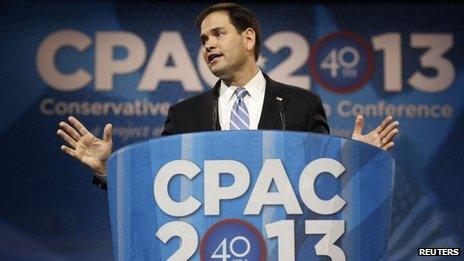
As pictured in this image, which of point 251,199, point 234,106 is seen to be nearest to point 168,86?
point 234,106

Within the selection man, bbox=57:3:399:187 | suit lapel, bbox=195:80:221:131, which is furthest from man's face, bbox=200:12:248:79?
suit lapel, bbox=195:80:221:131

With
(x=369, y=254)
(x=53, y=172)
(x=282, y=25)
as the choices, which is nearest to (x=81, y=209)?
(x=53, y=172)

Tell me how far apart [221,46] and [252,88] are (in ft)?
0.54

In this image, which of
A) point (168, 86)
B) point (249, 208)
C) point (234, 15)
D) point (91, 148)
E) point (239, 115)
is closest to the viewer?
point (249, 208)

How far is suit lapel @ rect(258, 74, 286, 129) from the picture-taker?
250 centimetres

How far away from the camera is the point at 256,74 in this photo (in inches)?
108

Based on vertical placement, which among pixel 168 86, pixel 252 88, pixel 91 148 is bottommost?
pixel 91 148

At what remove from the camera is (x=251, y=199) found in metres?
1.84

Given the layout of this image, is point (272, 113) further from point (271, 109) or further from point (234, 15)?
point (234, 15)

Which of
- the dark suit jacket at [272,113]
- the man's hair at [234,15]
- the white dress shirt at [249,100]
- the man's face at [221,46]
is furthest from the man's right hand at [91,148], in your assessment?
the man's hair at [234,15]

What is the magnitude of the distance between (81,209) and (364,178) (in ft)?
9.27

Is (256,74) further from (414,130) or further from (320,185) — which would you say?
(414,130)

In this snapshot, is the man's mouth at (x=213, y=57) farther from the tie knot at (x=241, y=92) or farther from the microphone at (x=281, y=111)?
the microphone at (x=281, y=111)

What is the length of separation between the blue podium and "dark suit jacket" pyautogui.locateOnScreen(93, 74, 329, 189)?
0.60 metres
